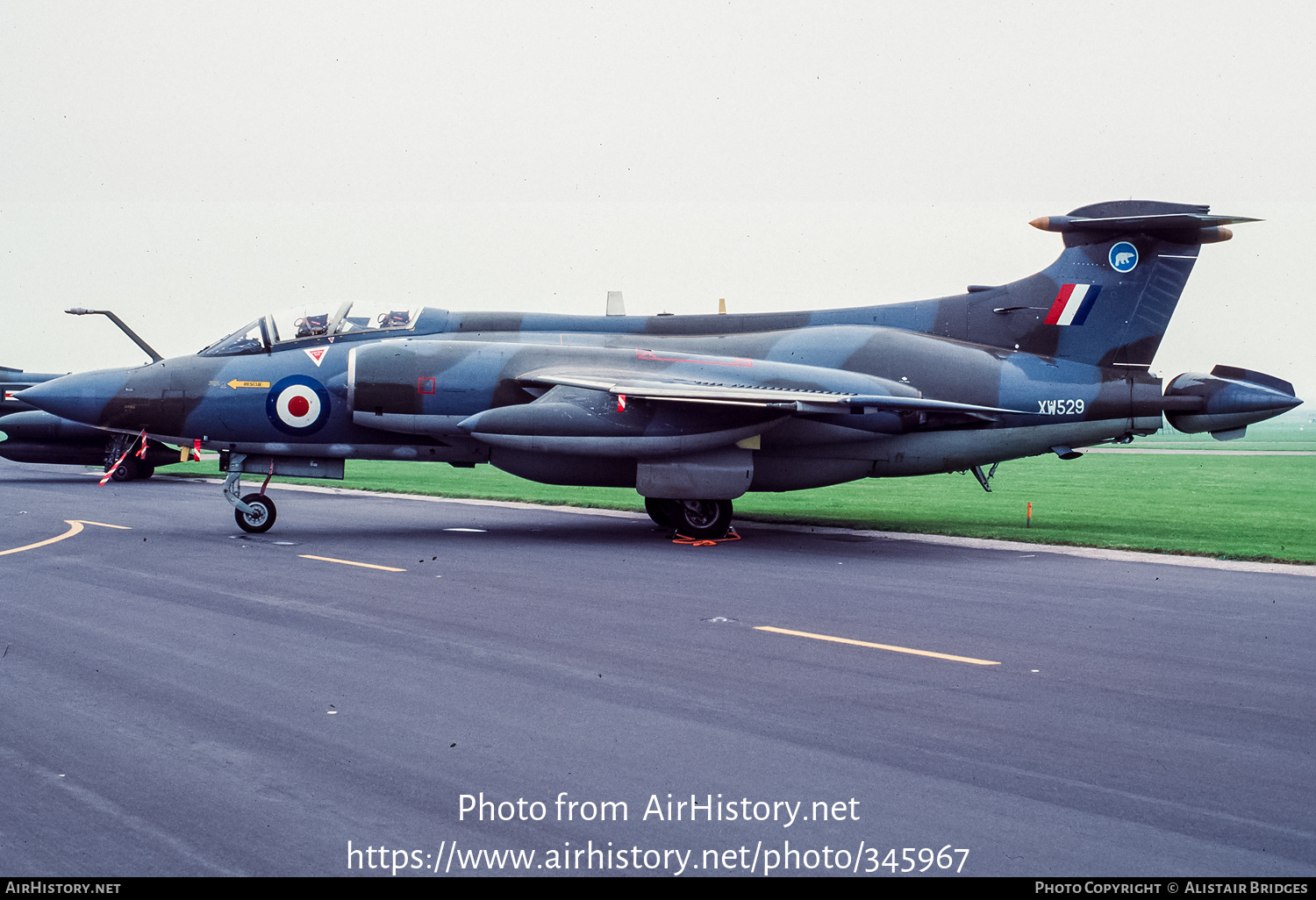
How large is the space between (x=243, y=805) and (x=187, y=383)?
1252cm

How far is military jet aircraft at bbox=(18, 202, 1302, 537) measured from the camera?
15469 mm

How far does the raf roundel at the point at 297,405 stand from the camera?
15789 mm

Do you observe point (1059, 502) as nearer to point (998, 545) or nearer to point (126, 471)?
point (998, 545)

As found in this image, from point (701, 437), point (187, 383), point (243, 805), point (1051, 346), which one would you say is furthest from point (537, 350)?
point (243, 805)

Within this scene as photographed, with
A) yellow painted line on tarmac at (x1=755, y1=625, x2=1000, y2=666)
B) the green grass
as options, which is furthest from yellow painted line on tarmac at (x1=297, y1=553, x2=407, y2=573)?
the green grass

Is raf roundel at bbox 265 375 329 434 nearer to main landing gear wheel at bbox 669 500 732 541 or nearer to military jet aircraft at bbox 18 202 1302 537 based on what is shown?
military jet aircraft at bbox 18 202 1302 537

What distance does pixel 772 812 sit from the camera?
466 centimetres

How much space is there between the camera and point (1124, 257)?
55.5ft

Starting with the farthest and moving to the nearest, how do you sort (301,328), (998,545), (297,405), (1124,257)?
(1124,257), (301,328), (297,405), (998,545)

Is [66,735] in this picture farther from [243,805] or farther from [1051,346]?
[1051,346]

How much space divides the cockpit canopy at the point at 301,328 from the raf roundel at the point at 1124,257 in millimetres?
11509

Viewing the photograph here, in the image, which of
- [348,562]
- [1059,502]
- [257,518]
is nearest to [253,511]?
[257,518]

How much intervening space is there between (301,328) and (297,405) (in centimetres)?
136

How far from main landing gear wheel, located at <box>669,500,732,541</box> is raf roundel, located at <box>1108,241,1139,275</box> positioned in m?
7.27
